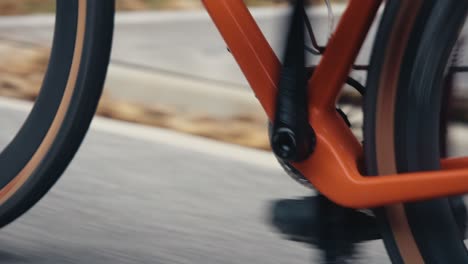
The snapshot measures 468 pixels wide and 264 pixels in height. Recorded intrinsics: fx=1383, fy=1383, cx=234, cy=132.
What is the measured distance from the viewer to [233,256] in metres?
3.40

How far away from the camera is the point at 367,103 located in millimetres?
2461

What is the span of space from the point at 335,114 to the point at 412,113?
0.70 feet

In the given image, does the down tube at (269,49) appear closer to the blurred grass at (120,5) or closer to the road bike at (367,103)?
the road bike at (367,103)

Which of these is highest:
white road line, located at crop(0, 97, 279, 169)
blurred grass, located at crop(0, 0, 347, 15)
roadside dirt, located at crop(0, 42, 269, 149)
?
white road line, located at crop(0, 97, 279, 169)

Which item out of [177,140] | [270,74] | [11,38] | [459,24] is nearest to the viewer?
[459,24]

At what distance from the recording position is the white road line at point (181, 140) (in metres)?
4.52

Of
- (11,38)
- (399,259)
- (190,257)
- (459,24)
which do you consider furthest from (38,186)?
(11,38)

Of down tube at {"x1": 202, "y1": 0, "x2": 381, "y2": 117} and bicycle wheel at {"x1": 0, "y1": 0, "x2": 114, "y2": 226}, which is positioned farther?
bicycle wheel at {"x1": 0, "y1": 0, "x2": 114, "y2": 226}

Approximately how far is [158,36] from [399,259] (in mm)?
Answer: 4210

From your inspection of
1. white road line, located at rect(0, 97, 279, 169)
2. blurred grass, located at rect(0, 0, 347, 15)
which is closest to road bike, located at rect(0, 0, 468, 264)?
white road line, located at rect(0, 97, 279, 169)

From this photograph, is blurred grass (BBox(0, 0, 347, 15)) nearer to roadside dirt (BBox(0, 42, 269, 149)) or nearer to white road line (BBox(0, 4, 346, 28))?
white road line (BBox(0, 4, 346, 28))

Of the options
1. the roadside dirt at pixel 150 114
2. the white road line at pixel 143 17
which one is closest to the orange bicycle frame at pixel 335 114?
the roadside dirt at pixel 150 114

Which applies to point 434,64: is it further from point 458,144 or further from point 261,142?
point 261,142

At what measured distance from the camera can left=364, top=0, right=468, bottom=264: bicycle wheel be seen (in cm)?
234
